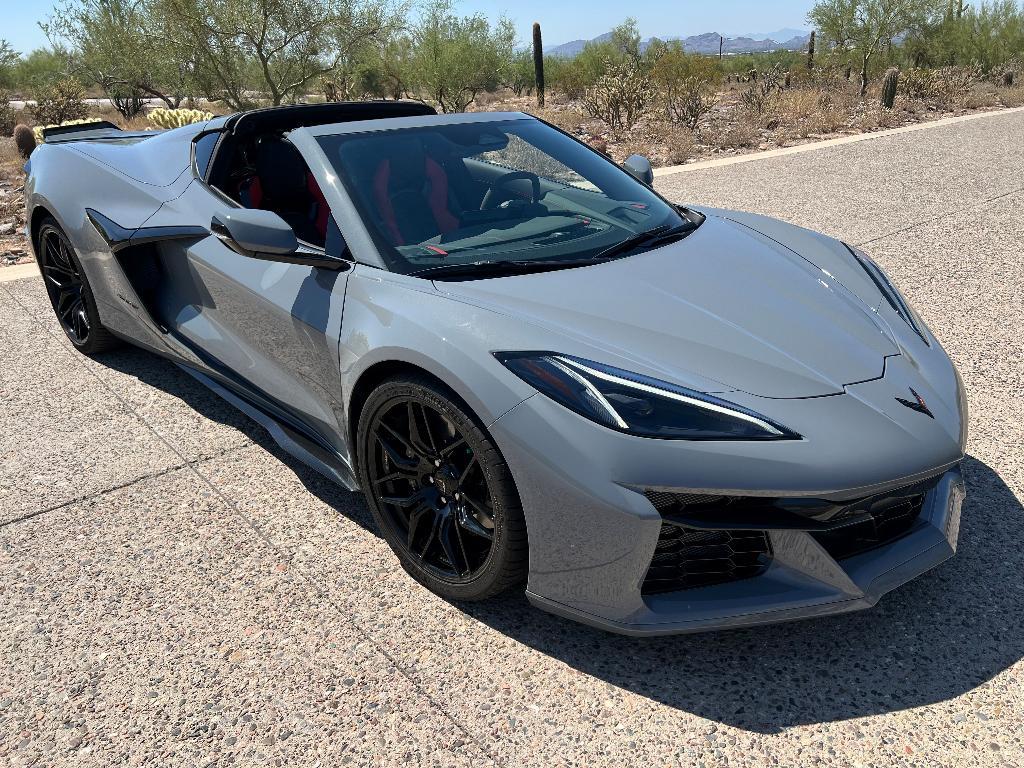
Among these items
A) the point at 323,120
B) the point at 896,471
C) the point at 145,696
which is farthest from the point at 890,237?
the point at 145,696

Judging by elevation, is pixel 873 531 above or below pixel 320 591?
above

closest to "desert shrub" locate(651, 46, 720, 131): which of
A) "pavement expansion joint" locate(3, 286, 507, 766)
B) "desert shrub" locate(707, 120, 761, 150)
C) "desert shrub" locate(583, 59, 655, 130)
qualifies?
"desert shrub" locate(583, 59, 655, 130)

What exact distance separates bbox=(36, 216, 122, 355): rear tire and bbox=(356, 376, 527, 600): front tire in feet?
7.97

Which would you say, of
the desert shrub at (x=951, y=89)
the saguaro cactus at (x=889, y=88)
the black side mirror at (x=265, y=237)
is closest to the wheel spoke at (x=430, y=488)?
the black side mirror at (x=265, y=237)

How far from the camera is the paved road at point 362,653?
6.73 ft

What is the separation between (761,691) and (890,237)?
557 centimetres

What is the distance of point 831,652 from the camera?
90.2 inches

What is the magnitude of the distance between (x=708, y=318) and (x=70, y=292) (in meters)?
3.62

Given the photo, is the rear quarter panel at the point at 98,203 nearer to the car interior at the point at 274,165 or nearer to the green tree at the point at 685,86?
the car interior at the point at 274,165

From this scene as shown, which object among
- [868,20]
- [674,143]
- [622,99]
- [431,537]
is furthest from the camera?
[868,20]

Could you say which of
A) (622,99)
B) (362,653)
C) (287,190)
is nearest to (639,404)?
(362,653)

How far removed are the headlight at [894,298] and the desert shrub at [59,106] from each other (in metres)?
21.2

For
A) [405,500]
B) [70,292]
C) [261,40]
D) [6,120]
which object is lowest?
[405,500]

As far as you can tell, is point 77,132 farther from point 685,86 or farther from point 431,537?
point 685,86
